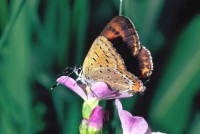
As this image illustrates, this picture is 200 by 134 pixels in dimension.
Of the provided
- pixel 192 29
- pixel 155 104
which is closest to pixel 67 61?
pixel 155 104

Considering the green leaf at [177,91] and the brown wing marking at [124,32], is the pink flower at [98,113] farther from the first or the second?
the green leaf at [177,91]

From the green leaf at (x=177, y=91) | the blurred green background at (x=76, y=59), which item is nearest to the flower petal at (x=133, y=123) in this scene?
the blurred green background at (x=76, y=59)

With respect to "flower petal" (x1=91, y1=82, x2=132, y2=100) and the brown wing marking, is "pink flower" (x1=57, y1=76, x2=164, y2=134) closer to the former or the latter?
"flower petal" (x1=91, y1=82, x2=132, y2=100)

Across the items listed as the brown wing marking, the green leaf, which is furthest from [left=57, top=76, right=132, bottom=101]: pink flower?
the green leaf

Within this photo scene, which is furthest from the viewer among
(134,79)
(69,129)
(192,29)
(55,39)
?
(192,29)

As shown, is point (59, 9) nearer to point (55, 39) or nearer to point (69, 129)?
point (55, 39)

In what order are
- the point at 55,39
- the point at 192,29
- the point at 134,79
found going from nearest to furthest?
the point at 134,79 → the point at 55,39 → the point at 192,29
